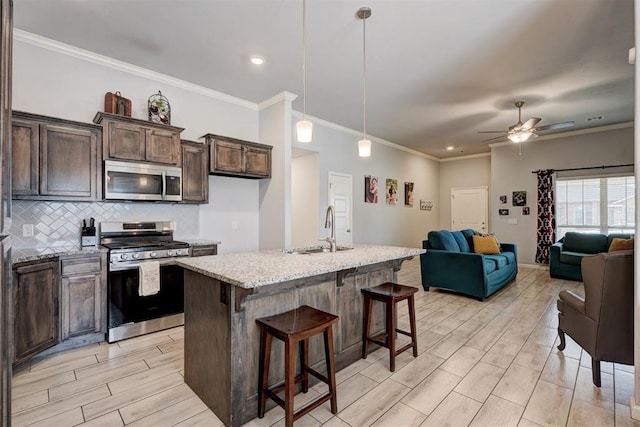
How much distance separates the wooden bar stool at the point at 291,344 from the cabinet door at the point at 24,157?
8.27 feet

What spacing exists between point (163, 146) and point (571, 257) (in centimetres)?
691

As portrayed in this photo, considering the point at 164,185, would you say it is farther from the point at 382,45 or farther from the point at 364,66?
the point at 382,45

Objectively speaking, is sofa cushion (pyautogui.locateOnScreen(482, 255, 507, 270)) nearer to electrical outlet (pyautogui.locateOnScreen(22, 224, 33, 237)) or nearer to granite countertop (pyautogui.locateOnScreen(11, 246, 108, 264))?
granite countertop (pyautogui.locateOnScreen(11, 246, 108, 264))

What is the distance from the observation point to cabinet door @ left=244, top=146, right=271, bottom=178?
14.2 ft

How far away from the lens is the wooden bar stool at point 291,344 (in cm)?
173

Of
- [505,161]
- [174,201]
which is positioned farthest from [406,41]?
[505,161]

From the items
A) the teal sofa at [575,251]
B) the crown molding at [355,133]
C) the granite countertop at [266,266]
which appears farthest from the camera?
the teal sofa at [575,251]

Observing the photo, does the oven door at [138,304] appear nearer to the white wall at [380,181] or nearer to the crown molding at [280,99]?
the crown molding at [280,99]

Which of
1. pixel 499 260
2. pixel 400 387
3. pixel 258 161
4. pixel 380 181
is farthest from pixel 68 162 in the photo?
pixel 499 260

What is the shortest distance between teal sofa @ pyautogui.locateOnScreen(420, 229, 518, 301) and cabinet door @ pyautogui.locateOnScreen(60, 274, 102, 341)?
4271 millimetres

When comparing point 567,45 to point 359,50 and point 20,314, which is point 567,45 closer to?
point 359,50

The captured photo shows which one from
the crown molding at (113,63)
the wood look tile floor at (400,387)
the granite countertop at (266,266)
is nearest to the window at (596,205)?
the wood look tile floor at (400,387)

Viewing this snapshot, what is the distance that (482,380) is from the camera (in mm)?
2359

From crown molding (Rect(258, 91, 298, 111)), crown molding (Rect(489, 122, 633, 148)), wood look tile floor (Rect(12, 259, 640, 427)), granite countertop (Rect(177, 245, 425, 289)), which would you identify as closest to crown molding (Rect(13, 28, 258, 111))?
crown molding (Rect(258, 91, 298, 111))
